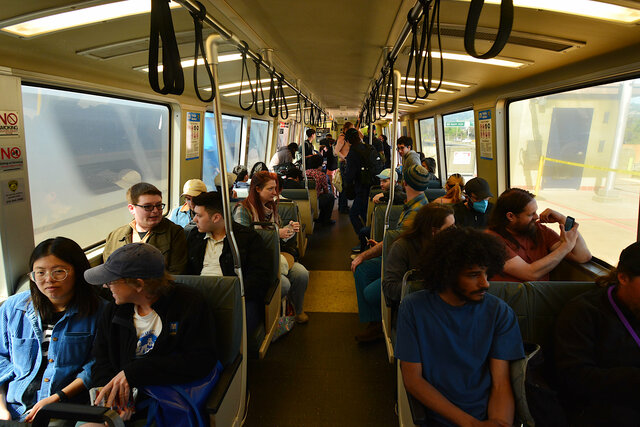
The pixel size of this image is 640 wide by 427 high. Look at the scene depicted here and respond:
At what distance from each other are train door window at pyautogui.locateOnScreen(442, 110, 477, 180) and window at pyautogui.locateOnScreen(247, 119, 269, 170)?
4.81 meters

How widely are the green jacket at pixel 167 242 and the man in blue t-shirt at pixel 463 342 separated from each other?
1.88 meters

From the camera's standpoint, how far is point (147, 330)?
192cm

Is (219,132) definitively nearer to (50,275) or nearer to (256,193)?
(50,275)

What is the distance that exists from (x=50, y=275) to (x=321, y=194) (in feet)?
21.2

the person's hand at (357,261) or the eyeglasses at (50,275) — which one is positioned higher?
the eyeglasses at (50,275)

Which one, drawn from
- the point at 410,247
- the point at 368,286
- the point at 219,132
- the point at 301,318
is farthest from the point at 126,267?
the point at 301,318

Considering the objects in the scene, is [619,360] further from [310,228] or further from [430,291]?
[310,228]

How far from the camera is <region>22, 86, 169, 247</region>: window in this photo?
3184 millimetres

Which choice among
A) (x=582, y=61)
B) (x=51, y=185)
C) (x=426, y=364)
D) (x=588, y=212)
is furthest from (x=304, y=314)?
(x=588, y=212)

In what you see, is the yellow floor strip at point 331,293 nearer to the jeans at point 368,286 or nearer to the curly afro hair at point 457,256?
the jeans at point 368,286

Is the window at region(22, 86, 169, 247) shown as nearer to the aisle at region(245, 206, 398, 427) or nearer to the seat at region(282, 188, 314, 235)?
the seat at region(282, 188, 314, 235)

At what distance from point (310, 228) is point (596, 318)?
16.0 feet

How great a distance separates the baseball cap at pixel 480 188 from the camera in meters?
3.66

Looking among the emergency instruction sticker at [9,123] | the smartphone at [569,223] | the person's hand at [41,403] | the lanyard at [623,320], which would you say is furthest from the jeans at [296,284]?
the lanyard at [623,320]
